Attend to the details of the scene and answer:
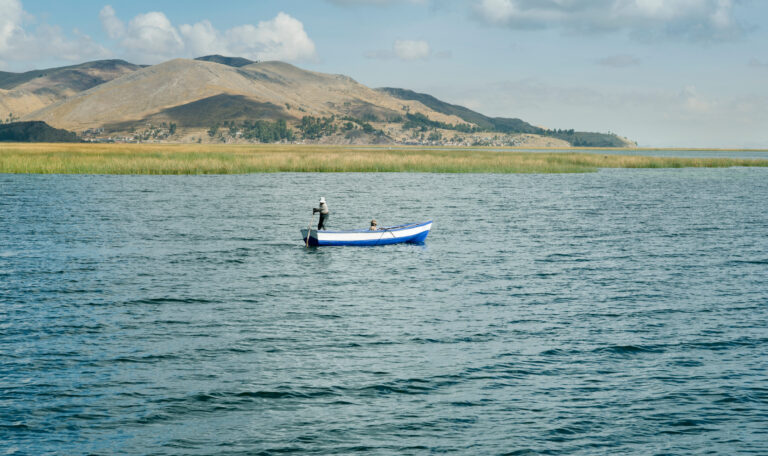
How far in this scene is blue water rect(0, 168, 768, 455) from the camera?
15273 mm

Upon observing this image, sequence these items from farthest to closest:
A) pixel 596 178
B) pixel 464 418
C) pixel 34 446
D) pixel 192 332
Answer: pixel 596 178
pixel 192 332
pixel 464 418
pixel 34 446

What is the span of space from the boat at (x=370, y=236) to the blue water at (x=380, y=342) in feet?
3.70

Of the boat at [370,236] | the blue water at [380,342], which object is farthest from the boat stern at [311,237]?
the blue water at [380,342]

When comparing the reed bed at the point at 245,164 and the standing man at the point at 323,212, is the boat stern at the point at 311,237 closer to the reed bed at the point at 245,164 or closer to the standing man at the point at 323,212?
the standing man at the point at 323,212

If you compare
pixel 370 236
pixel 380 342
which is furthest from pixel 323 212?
Answer: pixel 380 342

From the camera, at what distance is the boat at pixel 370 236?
133 feet

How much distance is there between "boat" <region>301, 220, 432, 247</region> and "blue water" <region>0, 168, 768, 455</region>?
113cm

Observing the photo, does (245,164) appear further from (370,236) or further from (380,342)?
(380,342)

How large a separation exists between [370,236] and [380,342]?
2003 cm

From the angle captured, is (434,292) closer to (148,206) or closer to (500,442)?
(500,442)

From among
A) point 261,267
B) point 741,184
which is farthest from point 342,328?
point 741,184

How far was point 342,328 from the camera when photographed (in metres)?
23.4

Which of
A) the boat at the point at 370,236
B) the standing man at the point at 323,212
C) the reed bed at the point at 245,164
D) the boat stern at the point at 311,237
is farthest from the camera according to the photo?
the reed bed at the point at 245,164

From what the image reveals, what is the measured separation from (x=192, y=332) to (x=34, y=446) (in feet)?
28.5
